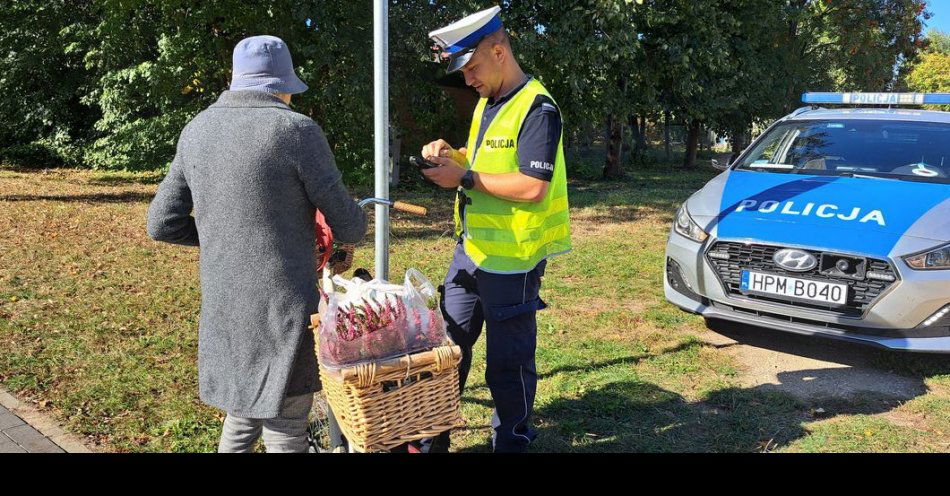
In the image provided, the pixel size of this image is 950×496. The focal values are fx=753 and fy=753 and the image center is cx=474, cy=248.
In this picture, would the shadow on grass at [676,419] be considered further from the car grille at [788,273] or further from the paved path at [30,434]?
the paved path at [30,434]

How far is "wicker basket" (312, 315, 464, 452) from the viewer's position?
230 cm

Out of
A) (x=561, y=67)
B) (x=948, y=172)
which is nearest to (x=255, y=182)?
(x=948, y=172)

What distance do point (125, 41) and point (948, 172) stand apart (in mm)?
13724

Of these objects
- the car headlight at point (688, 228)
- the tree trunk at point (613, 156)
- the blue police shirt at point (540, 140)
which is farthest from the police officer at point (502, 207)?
the tree trunk at point (613, 156)

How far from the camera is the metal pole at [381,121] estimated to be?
3.00 metres

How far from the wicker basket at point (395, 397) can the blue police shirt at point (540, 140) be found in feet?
3.10

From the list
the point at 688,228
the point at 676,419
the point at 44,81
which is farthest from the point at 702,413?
the point at 44,81

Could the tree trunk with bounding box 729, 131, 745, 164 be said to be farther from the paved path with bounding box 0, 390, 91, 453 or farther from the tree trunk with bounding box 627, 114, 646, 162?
the paved path with bounding box 0, 390, 91, 453

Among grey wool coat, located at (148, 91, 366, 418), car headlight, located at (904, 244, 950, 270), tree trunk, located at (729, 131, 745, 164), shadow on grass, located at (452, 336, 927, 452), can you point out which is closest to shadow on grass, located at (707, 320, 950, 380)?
shadow on grass, located at (452, 336, 927, 452)

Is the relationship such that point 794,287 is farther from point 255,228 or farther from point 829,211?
point 255,228

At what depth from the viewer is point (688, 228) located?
546 centimetres

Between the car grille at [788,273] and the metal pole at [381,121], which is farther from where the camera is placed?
the car grille at [788,273]

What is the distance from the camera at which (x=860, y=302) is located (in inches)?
182
